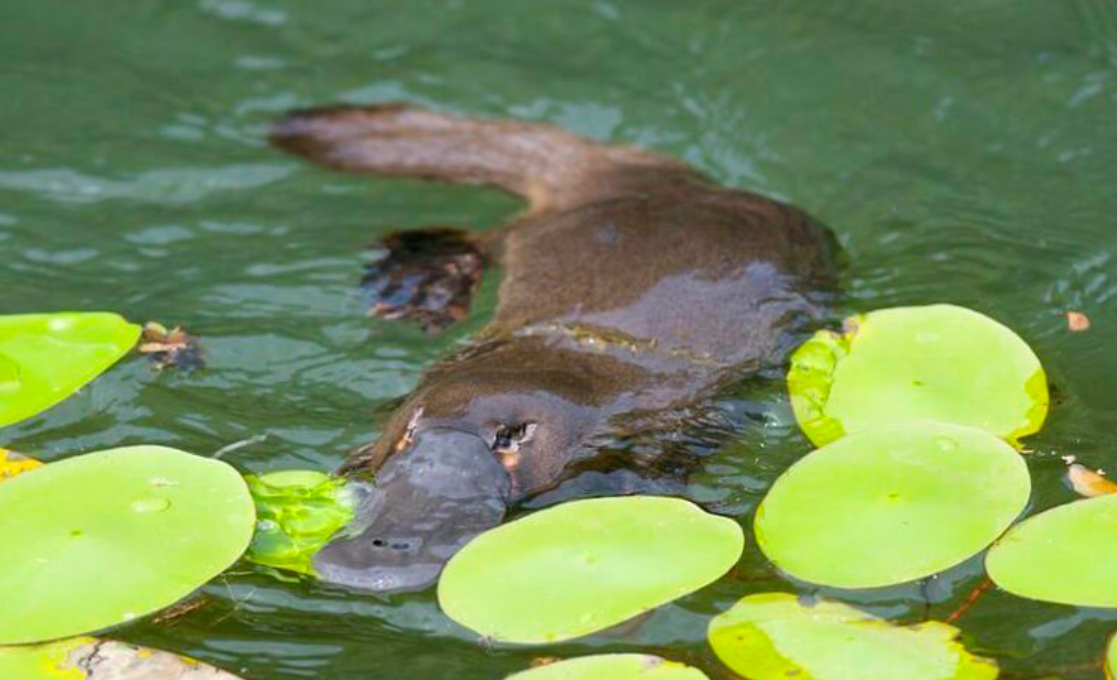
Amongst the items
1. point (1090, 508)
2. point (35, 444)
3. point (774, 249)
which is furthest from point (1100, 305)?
point (35, 444)

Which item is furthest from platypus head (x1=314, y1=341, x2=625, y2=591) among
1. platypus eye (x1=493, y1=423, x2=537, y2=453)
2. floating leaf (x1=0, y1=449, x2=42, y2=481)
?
floating leaf (x1=0, y1=449, x2=42, y2=481)

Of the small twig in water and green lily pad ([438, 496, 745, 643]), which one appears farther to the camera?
the small twig in water

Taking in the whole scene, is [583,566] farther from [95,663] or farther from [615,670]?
[95,663]

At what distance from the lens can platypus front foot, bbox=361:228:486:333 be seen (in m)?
3.52

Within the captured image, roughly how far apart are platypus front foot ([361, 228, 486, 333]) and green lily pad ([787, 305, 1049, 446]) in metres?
0.86

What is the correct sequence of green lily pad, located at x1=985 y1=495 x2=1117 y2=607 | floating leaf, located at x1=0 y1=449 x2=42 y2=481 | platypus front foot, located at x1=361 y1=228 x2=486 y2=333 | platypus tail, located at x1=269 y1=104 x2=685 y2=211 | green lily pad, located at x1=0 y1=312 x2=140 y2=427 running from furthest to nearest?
platypus tail, located at x1=269 y1=104 x2=685 y2=211 → platypus front foot, located at x1=361 y1=228 x2=486 y2=333 → green lily pad, located at x1=0 y1=312 x2=140 y2=427 → floating leaf, located at x1=0 y1=449 x2=42 y2=481 → green lily pad, located at x1=985 y1=495 x2=1117 y2=607

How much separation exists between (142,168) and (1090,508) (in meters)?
2.64

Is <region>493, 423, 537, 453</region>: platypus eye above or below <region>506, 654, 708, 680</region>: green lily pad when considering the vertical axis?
below

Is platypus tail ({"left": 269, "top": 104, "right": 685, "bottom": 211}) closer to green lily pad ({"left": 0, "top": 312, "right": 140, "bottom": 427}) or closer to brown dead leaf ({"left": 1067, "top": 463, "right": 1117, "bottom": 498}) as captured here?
green lily pad ({"left": 0, "top": 312, "right": 140, "bottom": 427})

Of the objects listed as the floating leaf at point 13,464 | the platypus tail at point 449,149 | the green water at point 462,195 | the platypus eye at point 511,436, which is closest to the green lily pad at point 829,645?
the green water at point 462,195

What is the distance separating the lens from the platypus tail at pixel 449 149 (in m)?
3.90

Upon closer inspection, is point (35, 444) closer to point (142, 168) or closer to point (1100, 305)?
Result: point (142, 168)

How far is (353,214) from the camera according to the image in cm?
396

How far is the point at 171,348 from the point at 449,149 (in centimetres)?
101
